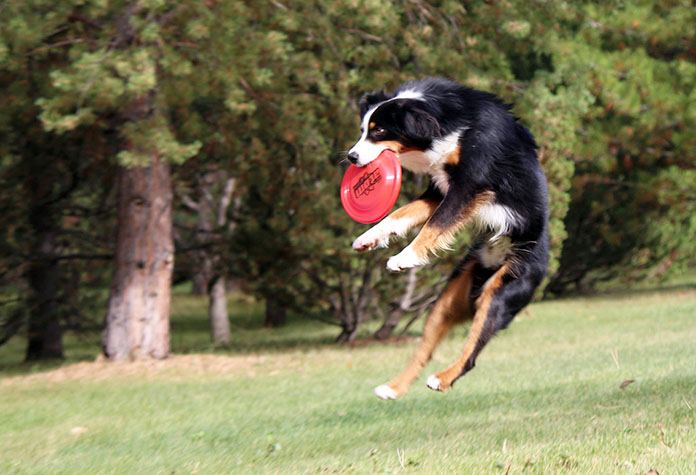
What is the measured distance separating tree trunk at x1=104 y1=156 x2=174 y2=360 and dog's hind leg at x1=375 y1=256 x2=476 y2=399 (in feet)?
27.4

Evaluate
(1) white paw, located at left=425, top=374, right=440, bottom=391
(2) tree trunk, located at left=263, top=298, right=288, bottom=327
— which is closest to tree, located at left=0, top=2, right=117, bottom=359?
(2) tree trunk, located at left=263, top=298, right=288, bottom=327

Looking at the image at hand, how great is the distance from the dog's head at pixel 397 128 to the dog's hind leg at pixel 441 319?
935mm

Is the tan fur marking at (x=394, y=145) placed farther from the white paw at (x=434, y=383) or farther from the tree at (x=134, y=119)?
the tree at (x=134, y=119)

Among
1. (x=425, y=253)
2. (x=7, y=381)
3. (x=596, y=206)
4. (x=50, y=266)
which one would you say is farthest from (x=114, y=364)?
(x=596, y=206)

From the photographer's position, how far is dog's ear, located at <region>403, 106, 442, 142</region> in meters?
6.19

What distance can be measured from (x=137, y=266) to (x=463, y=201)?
8.94 m

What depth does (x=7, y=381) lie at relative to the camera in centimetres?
1377

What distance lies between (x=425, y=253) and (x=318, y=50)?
949 centimetres

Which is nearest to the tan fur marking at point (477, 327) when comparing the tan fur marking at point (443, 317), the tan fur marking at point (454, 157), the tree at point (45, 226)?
the tan fur marking at point (443, 317)

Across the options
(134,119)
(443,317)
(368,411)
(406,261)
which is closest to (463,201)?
(406,261)

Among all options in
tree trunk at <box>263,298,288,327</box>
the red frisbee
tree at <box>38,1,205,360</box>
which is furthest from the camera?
tree trunk at <box>263,298,288,327</box>

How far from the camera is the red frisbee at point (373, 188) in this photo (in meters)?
6.26

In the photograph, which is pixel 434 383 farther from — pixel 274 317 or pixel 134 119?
pixel 274 317

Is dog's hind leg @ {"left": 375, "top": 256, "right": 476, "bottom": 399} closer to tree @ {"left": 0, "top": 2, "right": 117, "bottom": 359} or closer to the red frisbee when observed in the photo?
the red frisbee
